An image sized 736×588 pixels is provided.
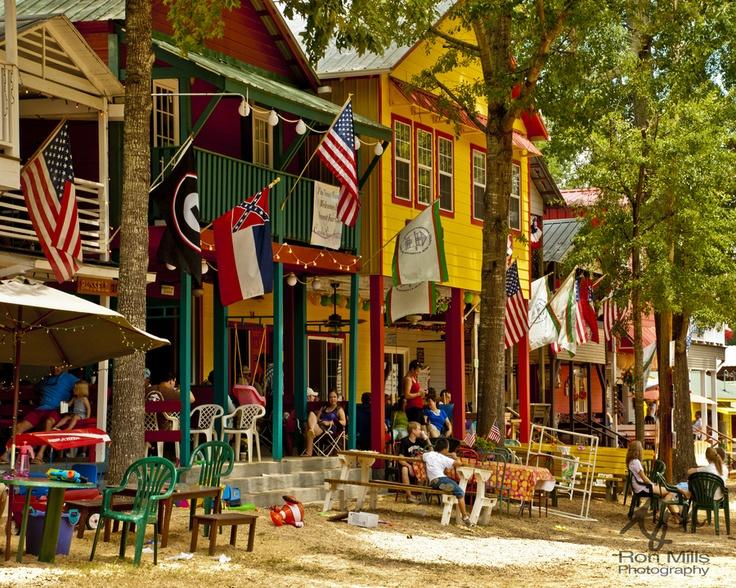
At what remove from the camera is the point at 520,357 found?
2831cm

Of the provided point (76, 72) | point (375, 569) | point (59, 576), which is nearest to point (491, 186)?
point (76, 72)

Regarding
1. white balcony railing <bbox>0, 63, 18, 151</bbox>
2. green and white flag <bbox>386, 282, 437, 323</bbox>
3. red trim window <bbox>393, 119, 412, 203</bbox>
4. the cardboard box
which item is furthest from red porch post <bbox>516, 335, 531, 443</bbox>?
white balcony railing <bbox>0, 63, 18, 151</bbox>

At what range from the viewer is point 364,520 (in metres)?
17.0

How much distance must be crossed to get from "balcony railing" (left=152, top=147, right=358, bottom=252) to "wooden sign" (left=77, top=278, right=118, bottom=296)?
1.68 m

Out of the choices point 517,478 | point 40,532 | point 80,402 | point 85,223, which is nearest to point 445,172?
point 517,478

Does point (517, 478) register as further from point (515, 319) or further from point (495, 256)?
point (515, 319)

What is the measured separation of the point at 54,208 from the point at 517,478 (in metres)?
7.70

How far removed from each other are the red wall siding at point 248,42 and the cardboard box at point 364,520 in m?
8.11

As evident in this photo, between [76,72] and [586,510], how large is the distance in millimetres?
10622

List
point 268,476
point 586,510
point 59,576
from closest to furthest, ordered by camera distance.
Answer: point 59,576, point 268,476, point 586,510

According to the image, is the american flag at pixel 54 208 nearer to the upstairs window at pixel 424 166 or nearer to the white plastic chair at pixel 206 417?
the white plastic chair at pixel 206 417

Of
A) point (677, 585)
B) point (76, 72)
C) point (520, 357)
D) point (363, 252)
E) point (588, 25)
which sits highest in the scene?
point (588, 25)

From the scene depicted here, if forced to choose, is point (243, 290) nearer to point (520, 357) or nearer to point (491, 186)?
point (491, 186)

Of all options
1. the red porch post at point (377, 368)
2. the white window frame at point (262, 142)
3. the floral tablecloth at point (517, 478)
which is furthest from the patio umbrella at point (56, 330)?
the red porch post at point (377, 368)
